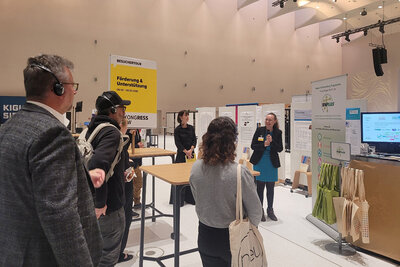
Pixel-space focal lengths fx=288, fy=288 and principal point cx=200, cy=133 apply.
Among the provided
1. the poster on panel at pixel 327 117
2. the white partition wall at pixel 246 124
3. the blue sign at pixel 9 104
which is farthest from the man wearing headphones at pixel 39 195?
the blue sign at pixel 9 104

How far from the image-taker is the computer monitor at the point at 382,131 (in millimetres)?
3627

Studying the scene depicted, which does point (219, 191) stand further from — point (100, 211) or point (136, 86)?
point (136, 86)

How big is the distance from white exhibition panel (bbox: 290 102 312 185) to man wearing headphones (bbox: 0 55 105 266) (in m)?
5.47

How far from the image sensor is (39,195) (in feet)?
2.87

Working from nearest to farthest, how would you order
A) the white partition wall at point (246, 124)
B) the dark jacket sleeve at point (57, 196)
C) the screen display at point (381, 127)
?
the dark jacket sleeve at point (57, 196), the screen display at point (381, 127), the white partition wall at point (246, 124)

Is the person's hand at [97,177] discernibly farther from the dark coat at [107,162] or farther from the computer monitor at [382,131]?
the computer monitor at [382,131]

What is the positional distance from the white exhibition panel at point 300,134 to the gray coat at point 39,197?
548 centimetres

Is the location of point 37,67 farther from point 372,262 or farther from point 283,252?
point 372,262

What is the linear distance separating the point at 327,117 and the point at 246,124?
10.5 feet

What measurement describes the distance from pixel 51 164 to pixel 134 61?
238cm

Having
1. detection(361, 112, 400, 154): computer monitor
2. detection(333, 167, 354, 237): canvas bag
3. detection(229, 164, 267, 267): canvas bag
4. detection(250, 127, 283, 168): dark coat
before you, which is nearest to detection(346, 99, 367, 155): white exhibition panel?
detection(361, 112, 400, 154): computer monitor

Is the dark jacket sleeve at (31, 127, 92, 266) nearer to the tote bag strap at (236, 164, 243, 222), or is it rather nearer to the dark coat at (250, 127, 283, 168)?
the tote bag strap at (236, 164, 243, 222)

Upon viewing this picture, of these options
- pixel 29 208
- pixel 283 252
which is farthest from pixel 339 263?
pixel 29 208

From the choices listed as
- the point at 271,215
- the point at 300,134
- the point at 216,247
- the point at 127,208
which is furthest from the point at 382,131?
the point at 127,208
